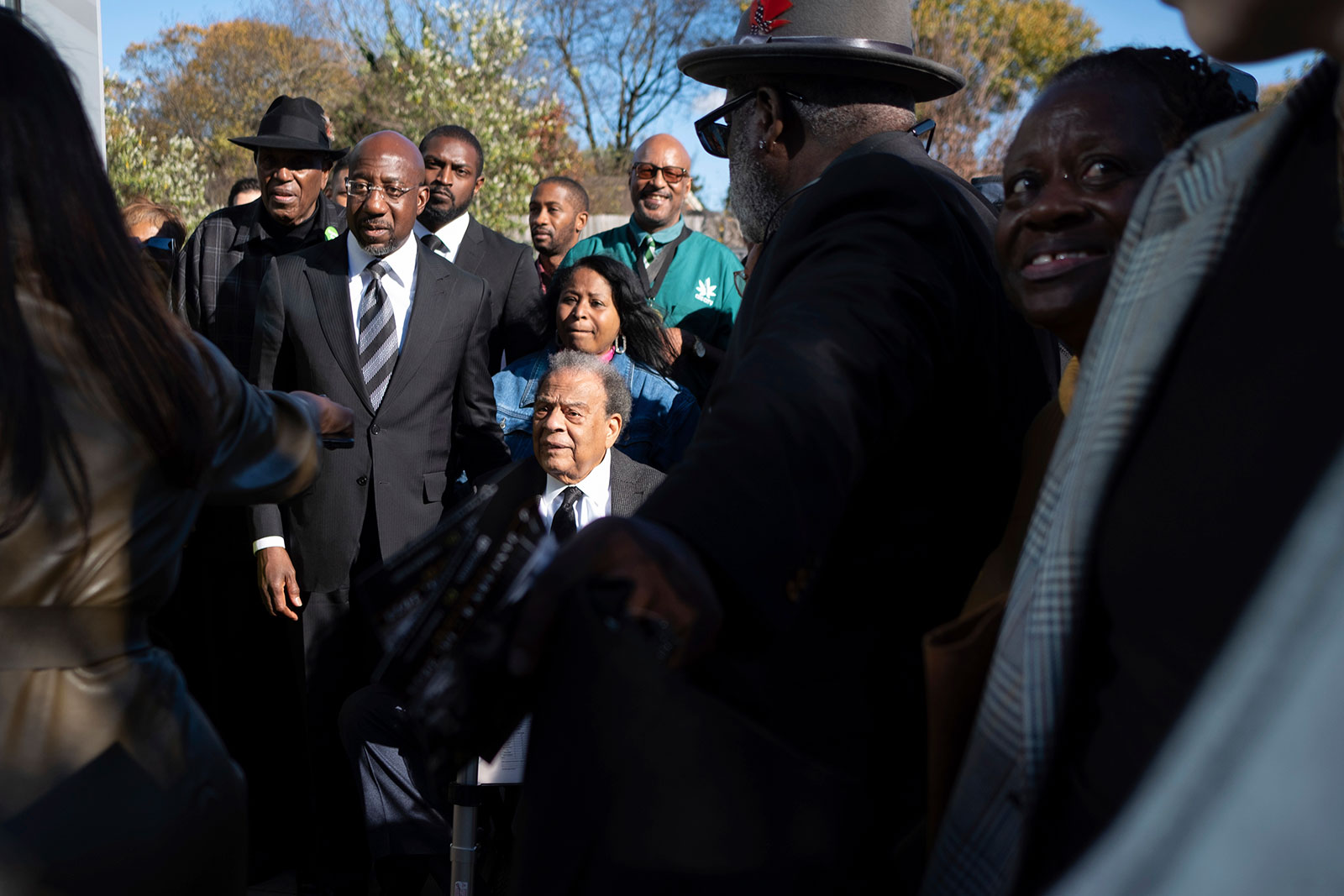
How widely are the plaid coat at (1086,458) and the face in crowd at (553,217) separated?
17.1 feet

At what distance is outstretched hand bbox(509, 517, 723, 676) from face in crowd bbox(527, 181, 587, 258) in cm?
533

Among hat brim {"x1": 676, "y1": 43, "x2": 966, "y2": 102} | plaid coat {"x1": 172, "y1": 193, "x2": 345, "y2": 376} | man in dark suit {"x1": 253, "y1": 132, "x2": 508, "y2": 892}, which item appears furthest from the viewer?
plaid coat {"x1": 172, "y1": 193, "x2": 345, "y2": 376}

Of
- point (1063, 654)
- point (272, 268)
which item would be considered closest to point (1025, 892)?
point (1063, 654)

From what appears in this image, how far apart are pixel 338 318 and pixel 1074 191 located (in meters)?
2.83

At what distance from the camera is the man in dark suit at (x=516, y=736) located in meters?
3.35

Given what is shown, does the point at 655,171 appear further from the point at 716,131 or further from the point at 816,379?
the point at 816,379

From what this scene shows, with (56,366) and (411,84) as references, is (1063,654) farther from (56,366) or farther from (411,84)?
(411,84)

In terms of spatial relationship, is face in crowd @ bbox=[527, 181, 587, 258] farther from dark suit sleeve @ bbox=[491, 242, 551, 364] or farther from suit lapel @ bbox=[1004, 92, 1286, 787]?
suit lapel @ bbox=[1004, 92, 1286, 787]

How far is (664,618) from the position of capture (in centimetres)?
90

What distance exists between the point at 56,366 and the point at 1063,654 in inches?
53.8

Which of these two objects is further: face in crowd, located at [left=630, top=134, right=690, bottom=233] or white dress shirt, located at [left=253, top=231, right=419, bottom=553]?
face in crowd, located at [left=630, top=134, right=690, bottom=233]

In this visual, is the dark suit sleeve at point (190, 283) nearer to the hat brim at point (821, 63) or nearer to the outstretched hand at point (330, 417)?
the outstretched hand at point (330, 417)

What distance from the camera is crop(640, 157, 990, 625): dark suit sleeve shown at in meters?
0.97

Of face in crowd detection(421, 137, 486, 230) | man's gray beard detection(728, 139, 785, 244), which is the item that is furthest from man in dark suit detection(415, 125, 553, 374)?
man's gray beard detection(728, 139, 785, 244)
